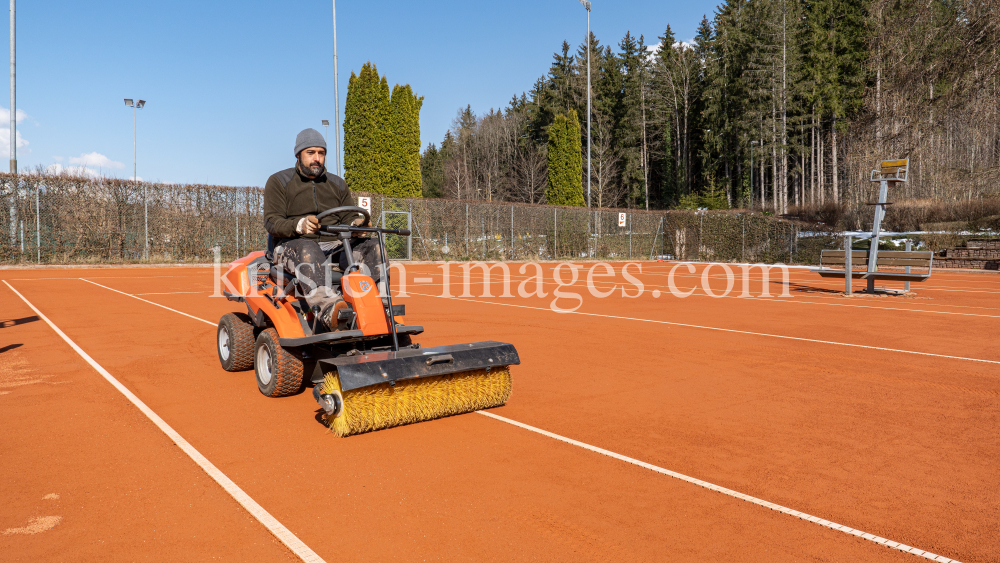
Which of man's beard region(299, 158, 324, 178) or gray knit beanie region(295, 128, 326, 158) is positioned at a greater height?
gray knit beanie region(295, 128, 326, 158)

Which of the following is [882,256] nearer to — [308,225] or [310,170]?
[310,170]

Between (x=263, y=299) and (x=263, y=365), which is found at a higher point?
(x=263, y=299)

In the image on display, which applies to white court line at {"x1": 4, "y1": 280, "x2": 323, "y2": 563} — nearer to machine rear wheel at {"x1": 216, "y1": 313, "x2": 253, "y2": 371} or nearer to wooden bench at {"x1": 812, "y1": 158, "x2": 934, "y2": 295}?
machine rear wheel at {"x1": 216, "y1": 313, "x2": 253, "y2": 371}

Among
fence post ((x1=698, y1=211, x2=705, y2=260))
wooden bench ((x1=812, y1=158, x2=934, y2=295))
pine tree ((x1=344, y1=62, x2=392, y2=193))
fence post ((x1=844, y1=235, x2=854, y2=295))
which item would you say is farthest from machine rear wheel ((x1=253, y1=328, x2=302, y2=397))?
pine tree ((x1=344, y1=62, x2=392, y2=193))

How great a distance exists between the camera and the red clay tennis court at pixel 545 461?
2607 mm

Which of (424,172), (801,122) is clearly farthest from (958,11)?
(424,172)

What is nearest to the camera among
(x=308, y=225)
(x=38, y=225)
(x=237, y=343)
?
(x=308, y=225)

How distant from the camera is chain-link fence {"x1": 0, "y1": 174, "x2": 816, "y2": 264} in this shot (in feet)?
65.0

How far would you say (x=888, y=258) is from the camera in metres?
13.9

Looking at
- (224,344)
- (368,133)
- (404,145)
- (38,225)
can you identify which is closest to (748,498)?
(224,344)

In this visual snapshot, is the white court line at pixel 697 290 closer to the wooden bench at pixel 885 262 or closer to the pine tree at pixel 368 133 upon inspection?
the wooden bench at pixel 885 262

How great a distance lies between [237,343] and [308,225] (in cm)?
173

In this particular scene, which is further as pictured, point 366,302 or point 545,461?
point 366,302

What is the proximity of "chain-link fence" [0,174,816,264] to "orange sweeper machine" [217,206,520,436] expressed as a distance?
62.0 ft
